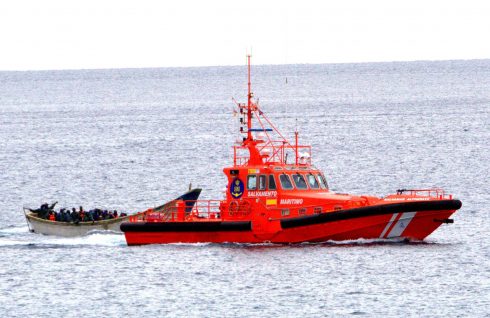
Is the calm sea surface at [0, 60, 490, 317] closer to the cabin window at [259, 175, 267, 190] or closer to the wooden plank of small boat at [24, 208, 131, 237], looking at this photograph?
the wooden plank of small boat at [24, 208, 131, 237]

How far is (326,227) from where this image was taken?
4478cm

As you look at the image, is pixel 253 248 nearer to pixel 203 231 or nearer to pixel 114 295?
pixel 203 231

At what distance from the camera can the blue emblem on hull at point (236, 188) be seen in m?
45.8

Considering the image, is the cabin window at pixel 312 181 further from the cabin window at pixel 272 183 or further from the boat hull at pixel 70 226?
the boat hull at pixel 70 226

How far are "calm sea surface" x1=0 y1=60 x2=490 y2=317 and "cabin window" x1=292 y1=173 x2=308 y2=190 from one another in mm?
2350

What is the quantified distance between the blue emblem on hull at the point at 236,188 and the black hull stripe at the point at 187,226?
116cm

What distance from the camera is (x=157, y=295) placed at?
129 ft

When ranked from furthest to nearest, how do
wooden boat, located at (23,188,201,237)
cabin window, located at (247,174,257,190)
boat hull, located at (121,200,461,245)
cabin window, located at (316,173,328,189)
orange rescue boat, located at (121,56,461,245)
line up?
wooden boat, located at (23,188,201,237), cabin window, located at (316,173,328,189), cabin window, located at (247,174,257,190), orange rescue boat, located at (121,56,461,245), boat hull, located at (121,200,461,245)

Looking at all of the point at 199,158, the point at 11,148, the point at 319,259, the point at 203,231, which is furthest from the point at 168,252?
the point at 11,148

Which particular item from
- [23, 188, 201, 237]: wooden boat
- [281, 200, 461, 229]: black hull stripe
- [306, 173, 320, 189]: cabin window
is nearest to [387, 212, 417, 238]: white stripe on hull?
[281, 200, 461, 229]: black hull stripe

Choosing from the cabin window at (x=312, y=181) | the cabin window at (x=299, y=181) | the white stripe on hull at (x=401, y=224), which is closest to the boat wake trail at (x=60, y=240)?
the cabin window at (x=299, y=181)

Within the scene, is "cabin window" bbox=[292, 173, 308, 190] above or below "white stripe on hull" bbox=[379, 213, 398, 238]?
above

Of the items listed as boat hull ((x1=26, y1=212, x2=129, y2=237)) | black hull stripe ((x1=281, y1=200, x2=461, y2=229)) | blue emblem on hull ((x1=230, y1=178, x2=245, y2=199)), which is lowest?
boat hull ((x1=26, y1=212, x2=129, y2=237))

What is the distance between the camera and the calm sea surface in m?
38.2
